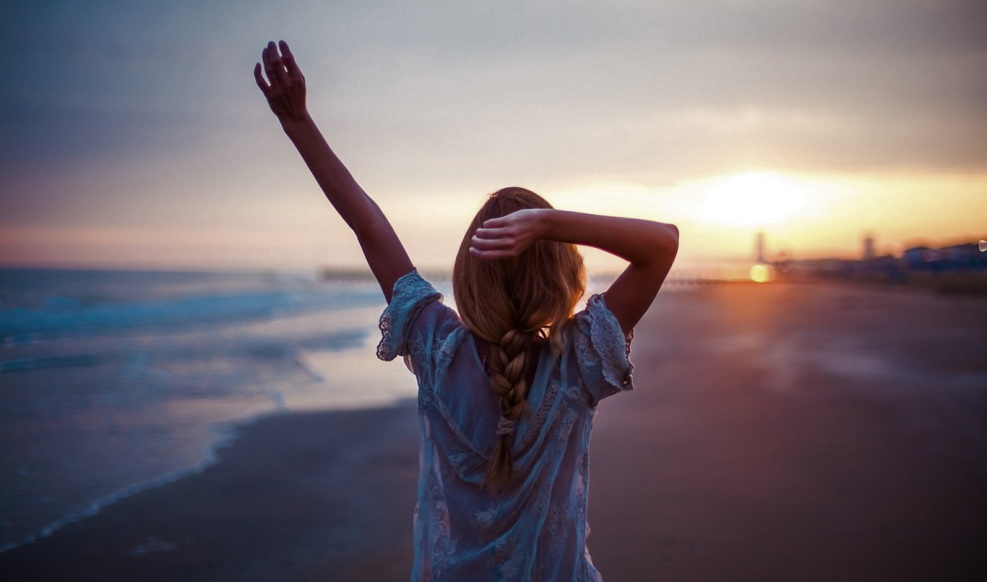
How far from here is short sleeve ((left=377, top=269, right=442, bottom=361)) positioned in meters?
1.87

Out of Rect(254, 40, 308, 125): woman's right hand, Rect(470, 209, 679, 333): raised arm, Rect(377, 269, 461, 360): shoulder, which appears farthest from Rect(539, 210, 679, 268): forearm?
Rect(254, 40, 308, 125): woman's right hand

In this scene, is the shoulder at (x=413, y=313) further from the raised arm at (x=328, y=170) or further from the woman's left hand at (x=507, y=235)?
the woman's left hand at (x=507, y=235)

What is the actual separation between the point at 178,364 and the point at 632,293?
1259 cm

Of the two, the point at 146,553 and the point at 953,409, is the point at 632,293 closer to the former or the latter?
the point at 146,553

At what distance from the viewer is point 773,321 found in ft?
61.6

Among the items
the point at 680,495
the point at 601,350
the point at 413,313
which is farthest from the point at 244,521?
the point at 601,350

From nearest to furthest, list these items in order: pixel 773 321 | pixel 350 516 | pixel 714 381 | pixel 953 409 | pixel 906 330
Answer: pixel 350 516, pixel 953 409, pixel 714 381, pixel 906 330, pixel 773 321

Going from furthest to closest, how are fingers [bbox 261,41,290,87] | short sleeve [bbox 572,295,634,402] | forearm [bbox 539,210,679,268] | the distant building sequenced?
the distant building < fingers [bbox 261,41,290,87] < short sleeve [bbox 572,295,634,402] < forearm [bbox 539,210,679,268]

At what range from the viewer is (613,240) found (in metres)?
1.65

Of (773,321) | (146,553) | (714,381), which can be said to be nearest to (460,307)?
(146,553)

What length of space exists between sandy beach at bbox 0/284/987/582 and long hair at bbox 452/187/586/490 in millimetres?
2989

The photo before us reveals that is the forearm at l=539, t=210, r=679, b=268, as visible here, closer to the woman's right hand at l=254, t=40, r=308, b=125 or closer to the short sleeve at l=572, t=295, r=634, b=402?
the short sleeve at l=572, t=295, r=634, b=402

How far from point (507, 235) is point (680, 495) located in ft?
15.2

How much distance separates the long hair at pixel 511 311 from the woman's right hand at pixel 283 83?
584 millimetres
